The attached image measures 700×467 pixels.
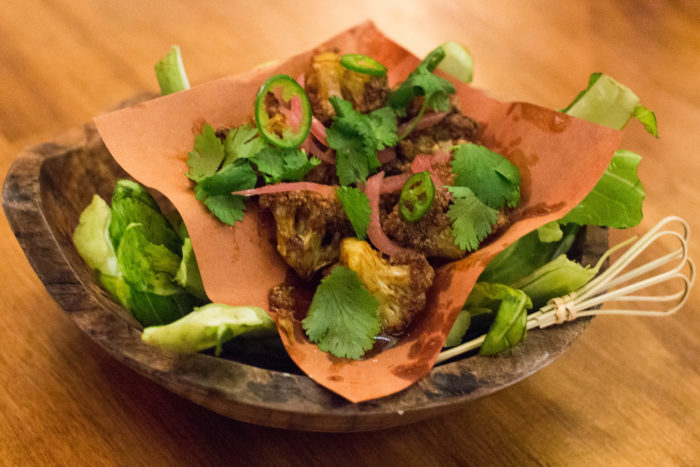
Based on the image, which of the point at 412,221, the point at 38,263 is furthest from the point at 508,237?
the point at 38,263

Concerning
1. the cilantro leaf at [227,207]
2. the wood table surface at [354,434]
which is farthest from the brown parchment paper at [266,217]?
the wood table surface at [354,434]

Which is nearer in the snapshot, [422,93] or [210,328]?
[210,328]

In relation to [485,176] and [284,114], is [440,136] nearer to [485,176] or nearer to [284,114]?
[485,176]

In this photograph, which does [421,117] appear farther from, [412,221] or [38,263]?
[38,263]

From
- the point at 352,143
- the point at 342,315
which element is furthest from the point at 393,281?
the point at 352,143

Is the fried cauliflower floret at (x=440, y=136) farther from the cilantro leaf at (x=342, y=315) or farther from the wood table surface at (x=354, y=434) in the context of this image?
the wood table surface at (x=354, y=434)
